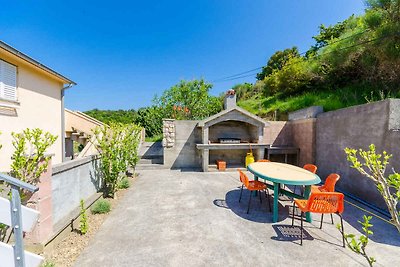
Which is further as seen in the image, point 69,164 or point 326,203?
point 69,164

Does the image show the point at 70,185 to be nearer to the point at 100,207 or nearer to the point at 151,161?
the point at 100,207

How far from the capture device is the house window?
6.61m

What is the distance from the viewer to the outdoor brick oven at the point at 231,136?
410 inches

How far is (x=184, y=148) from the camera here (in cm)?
1129

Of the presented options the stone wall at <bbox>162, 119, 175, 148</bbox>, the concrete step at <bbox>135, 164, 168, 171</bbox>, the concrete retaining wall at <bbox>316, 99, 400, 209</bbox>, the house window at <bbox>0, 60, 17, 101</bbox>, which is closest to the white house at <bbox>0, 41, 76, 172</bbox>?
the house window at <bbox>0, 60, 17, 101</bbox>

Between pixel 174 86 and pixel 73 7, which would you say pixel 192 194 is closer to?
pixel 73 7

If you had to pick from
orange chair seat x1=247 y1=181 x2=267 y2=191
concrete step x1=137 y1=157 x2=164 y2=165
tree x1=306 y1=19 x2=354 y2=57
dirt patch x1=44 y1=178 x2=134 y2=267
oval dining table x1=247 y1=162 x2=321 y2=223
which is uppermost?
tree x1=306 y1=19 x2=354 y2=57

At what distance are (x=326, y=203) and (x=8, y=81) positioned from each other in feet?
34.7

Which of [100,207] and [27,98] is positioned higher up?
[27,98]

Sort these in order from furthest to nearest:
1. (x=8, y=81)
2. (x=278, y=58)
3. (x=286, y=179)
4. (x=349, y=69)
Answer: (x=278, y=58)
(x=349, y=69)
(x=8, y=81)
(x=286, y=179)

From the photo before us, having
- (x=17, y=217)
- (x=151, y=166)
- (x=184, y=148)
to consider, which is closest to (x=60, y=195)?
(x=17, y=217)

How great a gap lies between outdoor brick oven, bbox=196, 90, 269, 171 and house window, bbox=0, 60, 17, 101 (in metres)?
7.85

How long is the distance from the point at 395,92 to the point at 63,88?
54.2ft

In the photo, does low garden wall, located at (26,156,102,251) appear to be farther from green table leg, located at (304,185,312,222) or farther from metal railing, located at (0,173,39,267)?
green table leg, located at (304,185,312,222)
